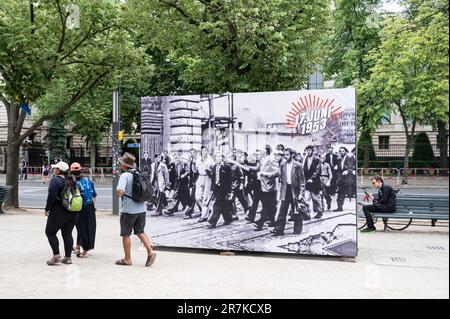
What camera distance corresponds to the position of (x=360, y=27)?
3469 centimetres

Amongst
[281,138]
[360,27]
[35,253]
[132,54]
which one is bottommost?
[35,253]

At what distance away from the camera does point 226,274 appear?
775 centimetres

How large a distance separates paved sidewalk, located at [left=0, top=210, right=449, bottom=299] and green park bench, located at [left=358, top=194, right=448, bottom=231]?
1.51m

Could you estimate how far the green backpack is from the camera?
8367 millimetres

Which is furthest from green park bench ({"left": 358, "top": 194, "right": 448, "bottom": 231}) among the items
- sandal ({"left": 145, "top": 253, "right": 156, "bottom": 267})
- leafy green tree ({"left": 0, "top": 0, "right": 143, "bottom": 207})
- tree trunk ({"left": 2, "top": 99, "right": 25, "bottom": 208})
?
tree trunk ({"left": 2, "top": 99, "right": 25, "bottom": 208})

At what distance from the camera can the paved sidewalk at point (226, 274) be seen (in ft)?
21.5

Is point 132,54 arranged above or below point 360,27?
below

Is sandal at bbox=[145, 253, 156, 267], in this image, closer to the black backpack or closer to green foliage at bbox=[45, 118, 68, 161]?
the black backpack

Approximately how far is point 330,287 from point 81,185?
4742 mm

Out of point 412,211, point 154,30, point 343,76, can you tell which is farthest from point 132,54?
point 343,76

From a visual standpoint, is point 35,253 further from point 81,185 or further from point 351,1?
point 351,1
